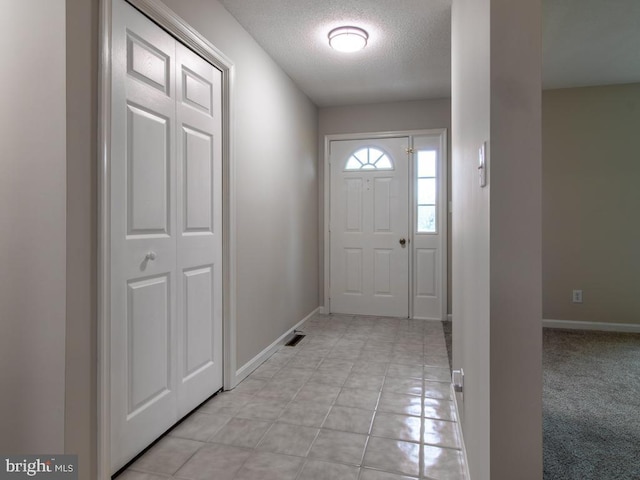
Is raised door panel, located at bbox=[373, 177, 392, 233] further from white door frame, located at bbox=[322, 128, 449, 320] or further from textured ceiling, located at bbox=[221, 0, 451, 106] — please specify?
textured ceiling, located at bbox=[221, 0, 451, 106]

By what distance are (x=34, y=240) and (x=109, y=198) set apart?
0.98 feet

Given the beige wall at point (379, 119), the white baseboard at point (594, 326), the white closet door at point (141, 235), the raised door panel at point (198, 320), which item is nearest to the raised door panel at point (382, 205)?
the beige wall at point (379, 119)

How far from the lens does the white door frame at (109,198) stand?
146 centimetres

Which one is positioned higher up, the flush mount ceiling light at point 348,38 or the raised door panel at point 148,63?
the flush mount ceiling light at point 348,38

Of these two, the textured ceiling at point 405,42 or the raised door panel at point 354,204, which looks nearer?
the textured ceiling at point 405,42

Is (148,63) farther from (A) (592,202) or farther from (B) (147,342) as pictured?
(A) (592,202)

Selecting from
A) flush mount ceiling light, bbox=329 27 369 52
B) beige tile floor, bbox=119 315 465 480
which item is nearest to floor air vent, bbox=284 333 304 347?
beige tile floor, bbox=119 315 465 480

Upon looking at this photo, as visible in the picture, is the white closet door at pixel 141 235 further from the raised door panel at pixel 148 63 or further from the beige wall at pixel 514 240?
the beige wall at pixel 514 240

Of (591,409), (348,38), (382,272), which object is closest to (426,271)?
(382,272)

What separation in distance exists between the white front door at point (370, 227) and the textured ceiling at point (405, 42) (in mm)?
763

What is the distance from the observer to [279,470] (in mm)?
1633

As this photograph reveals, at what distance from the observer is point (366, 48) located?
3027 millimetres

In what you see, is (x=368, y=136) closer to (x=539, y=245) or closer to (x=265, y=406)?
(x=265, y=406)

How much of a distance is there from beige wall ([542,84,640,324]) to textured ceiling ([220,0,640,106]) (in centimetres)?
25
